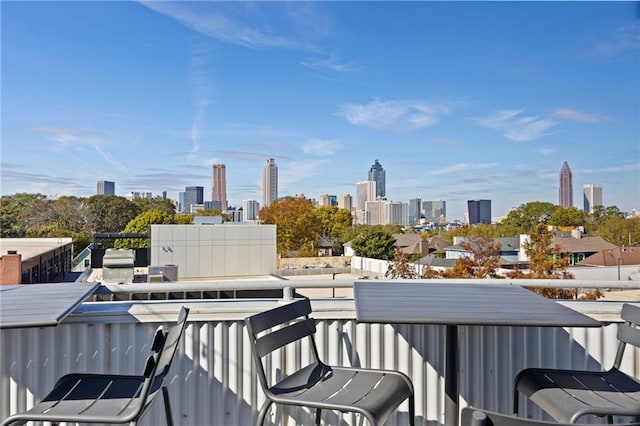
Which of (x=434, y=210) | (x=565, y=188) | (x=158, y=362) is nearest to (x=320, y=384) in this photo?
(x=158, y=362)

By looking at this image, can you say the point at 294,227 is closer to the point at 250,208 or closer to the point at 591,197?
the point at 591,197

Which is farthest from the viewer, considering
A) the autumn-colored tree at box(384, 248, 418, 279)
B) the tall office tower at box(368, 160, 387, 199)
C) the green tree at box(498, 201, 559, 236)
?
the tall office tower at box(368, 160, 387, 199)

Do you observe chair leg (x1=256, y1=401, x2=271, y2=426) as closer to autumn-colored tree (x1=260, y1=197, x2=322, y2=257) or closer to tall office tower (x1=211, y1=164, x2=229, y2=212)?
autumn-colored tree (x1=260, y1=197, x2=322, y2=257)

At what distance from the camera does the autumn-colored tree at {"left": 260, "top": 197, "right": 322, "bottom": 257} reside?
44219 millimetres

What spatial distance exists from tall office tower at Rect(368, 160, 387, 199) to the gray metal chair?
381 ft

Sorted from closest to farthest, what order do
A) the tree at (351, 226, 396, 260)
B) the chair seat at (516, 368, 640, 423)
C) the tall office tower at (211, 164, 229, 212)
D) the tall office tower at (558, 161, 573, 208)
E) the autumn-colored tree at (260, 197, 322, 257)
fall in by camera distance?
the chair seat at (516, 368, 640, 423) → the tree at (351, 226, 396, 260) → the autumn-colored tree at (260, 197, 322, 257) → the tall office tower at (558, 161, 573, 208) → the tall office tower at (211, 164, 229, 212)

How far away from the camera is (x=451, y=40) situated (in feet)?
122

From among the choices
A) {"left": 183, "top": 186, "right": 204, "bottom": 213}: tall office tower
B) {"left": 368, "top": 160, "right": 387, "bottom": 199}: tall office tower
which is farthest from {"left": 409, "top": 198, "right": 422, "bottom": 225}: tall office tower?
{"left": 183, "top": 186, "right": 204, "bottom": 213}: tall office tower

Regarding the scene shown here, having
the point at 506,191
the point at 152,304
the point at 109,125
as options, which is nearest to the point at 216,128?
the point at 109,125

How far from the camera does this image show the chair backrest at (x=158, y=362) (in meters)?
1.54

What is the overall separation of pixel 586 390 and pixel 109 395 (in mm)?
1755

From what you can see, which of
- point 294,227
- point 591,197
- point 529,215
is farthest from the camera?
point 529,215

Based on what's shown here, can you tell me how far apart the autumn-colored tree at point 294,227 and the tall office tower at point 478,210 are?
103ft

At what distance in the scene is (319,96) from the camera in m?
50.5
